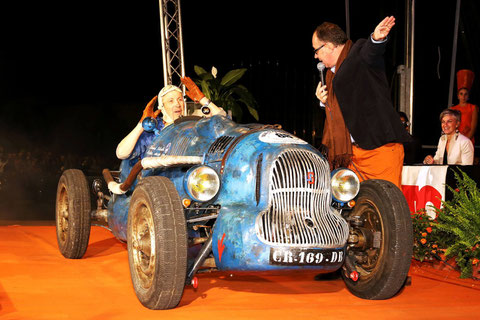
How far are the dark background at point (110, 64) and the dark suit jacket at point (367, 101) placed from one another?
8.00 meters

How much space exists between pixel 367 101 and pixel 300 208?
1150 millimetres

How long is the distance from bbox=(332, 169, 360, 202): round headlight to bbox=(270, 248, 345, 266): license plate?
0.50 metres

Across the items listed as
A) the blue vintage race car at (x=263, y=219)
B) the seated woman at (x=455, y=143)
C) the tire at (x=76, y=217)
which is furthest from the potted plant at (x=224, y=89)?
the blue vintage race car at (x=263, y=219)

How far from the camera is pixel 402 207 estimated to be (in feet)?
12.4

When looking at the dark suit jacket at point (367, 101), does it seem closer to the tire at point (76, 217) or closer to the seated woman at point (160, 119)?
the seated woman at point (160, 119)

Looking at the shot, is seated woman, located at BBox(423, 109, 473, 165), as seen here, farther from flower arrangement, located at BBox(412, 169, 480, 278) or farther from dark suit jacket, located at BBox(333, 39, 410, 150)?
dark suit jacket, located at BBox(333, 39, 410, 150)

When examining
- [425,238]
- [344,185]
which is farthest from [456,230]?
[344,185]

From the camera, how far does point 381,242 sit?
3.83m

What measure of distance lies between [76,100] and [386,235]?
37.3ft

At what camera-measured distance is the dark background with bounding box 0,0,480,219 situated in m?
12.9

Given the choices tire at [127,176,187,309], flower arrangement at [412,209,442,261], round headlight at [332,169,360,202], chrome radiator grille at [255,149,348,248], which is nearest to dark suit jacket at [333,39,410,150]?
round headlight at [332,169,360,202]

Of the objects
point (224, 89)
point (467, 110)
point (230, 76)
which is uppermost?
point (230, 76)


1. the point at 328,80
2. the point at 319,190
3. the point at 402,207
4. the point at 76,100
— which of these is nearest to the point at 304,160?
the point at 319,190

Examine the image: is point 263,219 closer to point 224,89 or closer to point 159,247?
point 159,247
